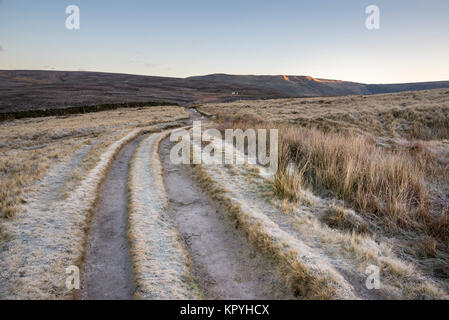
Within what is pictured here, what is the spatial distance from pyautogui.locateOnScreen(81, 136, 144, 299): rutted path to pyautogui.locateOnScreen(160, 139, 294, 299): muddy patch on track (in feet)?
4.05

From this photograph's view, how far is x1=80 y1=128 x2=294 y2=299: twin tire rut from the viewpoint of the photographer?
157 inches

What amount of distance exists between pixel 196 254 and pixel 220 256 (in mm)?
497

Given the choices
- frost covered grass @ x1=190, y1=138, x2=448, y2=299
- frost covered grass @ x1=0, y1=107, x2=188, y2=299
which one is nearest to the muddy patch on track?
frost covered grass @ x1=190, y1=138, x2=448, y2=299

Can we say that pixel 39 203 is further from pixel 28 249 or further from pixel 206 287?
pixel 206 287

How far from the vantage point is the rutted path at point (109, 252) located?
3.99 meters

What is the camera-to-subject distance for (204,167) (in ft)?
32.5

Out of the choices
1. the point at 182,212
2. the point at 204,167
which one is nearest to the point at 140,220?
the point at 182,212

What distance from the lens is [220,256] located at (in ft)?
16.0
